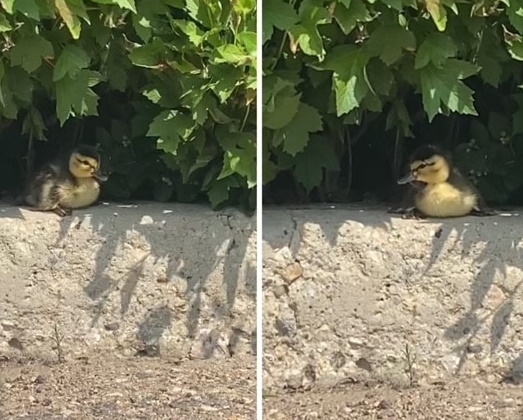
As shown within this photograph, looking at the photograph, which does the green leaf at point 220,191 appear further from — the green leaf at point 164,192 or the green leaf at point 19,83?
the green leaf at point 19,83

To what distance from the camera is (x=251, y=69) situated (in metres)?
Result: 4.64

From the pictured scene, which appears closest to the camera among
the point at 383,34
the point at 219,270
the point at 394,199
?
the point at 383,34

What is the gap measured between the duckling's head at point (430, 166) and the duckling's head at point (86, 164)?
1378mm

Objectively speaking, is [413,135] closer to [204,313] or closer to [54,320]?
[204,313]

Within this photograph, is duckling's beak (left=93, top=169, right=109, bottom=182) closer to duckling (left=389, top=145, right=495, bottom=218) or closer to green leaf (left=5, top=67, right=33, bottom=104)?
green leaf (left=5, top=67, right=33, bottom=104)

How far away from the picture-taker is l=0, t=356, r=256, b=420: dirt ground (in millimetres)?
4633

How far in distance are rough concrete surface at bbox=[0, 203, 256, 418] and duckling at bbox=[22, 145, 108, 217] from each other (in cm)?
11

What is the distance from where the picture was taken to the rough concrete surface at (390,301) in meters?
4.81

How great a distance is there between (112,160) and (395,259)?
1445 millimetres

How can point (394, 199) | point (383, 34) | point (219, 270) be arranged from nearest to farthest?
point (383, 34), point (219, 270), point (394, 199)

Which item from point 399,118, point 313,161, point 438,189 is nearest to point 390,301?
point 438,189

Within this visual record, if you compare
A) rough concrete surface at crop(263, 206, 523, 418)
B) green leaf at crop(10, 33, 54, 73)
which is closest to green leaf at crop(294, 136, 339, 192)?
rough concrete surface at crop(263, 206, 523, 418)

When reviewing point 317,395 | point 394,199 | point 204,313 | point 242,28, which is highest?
point 242,28

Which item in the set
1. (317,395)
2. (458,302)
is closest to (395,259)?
(458,302)
